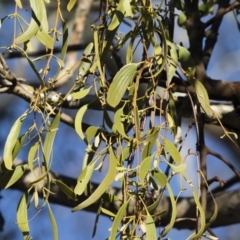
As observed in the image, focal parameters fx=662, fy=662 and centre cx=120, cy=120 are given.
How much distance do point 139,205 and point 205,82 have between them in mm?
470

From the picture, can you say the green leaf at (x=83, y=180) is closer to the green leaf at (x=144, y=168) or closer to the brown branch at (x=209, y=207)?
the green leaf at (x=144, y=168)

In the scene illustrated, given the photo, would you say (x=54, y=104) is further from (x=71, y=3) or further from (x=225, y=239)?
(x=225, y=239)

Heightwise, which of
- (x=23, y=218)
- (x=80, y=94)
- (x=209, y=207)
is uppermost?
(x=80, y=94)

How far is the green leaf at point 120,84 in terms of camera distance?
1.98 ft

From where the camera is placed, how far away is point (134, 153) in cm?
65

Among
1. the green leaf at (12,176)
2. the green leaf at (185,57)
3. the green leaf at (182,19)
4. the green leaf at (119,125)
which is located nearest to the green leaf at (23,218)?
the green leaf at (12,176)

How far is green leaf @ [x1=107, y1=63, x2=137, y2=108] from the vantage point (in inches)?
23.7

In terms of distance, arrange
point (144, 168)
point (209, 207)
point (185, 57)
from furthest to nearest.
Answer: point (209, 207) → point (185, 57) → point (144, 168)

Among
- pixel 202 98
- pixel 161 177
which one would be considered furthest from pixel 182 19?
pixel 161 177

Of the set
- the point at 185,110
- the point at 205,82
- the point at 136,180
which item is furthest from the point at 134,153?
the point at 185,110

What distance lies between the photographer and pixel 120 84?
613 mm

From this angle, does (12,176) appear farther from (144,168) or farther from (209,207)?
(209,207)

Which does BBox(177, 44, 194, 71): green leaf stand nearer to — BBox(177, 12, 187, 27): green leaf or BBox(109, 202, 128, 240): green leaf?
BBox(109, 202, 128, 240): green leaf

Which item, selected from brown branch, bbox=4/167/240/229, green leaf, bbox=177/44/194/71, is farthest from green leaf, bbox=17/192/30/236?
brown branch, bbox=4/167/240/229
